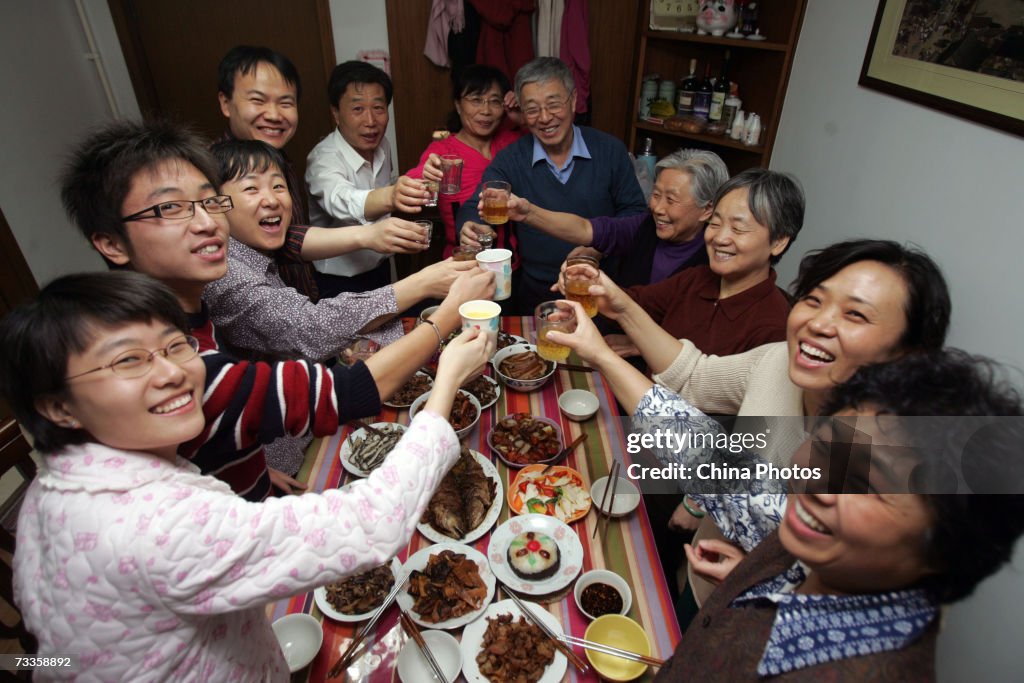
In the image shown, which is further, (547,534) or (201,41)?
(201,41)

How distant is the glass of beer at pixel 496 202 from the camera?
2299mm

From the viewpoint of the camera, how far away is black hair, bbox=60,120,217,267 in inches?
50.3

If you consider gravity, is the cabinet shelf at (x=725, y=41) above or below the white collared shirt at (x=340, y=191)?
above

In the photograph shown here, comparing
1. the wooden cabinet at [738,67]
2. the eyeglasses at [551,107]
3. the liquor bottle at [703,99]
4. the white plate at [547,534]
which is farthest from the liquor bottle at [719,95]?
the white plate at [547,534]

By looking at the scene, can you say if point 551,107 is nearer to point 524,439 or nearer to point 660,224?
point 660,224

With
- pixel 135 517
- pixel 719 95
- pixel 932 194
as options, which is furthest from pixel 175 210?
pixel 719 95

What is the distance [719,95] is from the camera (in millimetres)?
3857

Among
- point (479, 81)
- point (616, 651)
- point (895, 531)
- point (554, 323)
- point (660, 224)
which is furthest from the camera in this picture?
point (479, 81)

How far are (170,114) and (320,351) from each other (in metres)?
3.82

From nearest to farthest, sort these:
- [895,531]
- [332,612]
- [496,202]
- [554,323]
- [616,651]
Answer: [895,531] → [616,651] → [332,612] → [554,323] → [496,202]

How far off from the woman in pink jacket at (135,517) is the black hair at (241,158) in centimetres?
96

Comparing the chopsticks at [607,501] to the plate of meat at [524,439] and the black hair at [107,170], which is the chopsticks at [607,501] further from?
the black hair at [107,170]

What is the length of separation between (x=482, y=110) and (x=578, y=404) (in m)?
2.03

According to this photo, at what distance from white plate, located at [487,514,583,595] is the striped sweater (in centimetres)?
50
